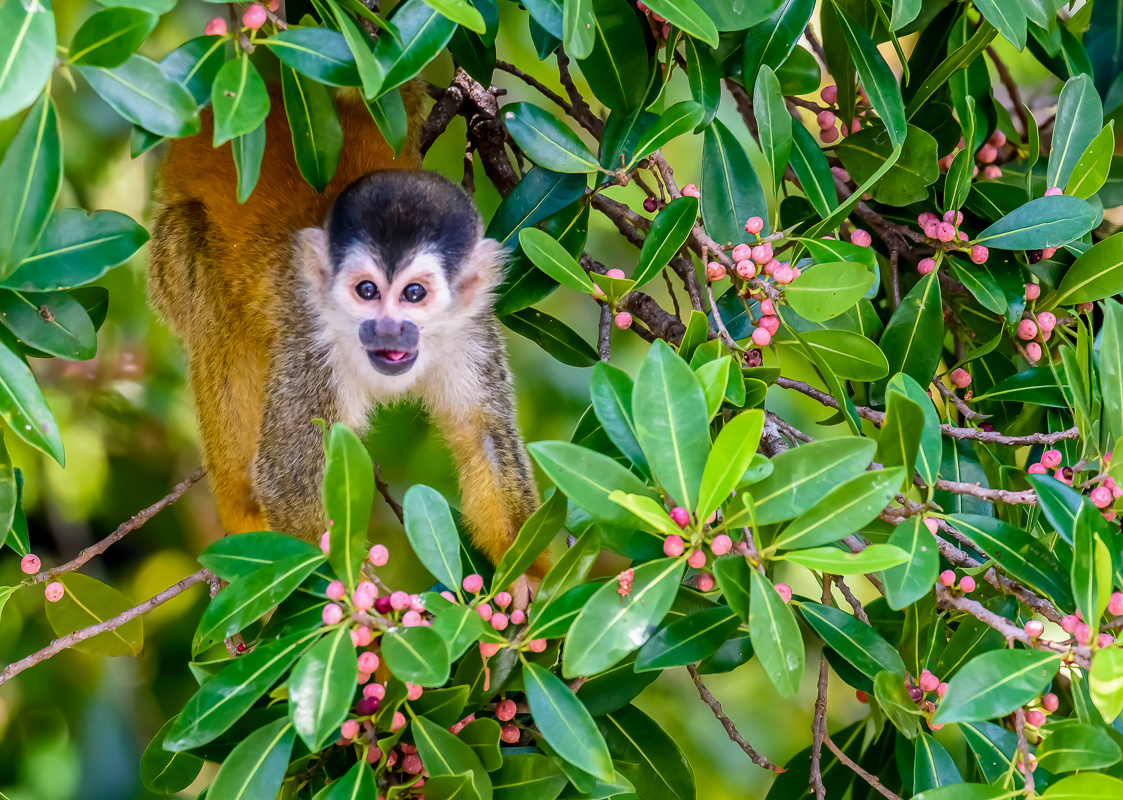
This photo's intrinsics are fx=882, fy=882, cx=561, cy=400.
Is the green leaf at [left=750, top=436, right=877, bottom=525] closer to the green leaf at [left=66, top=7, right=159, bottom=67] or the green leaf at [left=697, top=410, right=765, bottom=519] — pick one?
the green leaf at [left=697, top=410, right=765, bottom=519]

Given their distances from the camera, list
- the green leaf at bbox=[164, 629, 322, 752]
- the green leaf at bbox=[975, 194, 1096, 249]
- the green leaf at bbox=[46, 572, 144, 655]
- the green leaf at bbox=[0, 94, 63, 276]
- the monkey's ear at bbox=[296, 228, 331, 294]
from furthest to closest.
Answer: the monkey's ear at bbox=[296, 228, 331, 294], the green leaf at bbox=[46, 572, 144, 655], the green leaf at bbox=[975, 194, 1096, 249], the green leaf at bbox=[164, 629, 322, 752], the green leaf at bbox=[0, 94, 63, 276]

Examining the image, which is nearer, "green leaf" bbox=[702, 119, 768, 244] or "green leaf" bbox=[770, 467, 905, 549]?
"green leaf" bbox=[770, 467, 905, 549]

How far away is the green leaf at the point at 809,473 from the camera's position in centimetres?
111

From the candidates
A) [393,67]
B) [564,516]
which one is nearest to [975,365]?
[564,516]

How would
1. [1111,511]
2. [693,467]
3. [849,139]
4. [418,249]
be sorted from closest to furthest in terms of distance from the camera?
[693,467] → [1111,511] → [849,139] → [418,249]

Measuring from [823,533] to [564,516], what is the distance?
0.40 m

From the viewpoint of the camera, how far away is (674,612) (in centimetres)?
143

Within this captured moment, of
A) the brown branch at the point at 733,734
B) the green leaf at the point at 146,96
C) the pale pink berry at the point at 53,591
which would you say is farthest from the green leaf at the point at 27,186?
the brown branch at the point at 733,734

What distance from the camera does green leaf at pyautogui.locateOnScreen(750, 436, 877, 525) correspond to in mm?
1114

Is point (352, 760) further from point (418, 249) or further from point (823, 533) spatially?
point (418, 249)

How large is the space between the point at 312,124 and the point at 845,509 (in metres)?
1.04

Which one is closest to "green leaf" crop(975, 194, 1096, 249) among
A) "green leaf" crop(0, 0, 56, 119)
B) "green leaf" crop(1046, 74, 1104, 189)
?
"green leaf" crop(1046, 74, 1104, 189)

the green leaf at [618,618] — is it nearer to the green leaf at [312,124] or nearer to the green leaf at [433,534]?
the green leaf at [433,534]

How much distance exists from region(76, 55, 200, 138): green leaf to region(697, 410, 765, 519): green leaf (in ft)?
2.57
